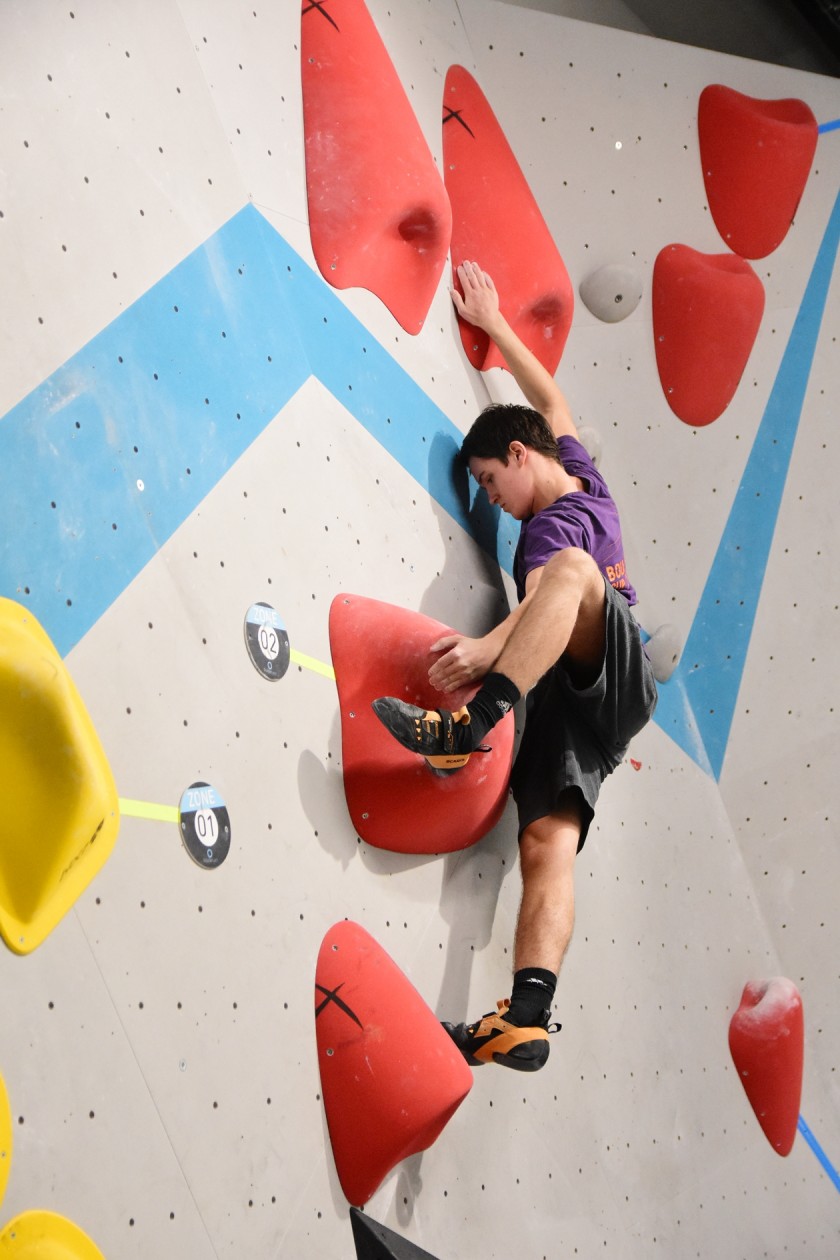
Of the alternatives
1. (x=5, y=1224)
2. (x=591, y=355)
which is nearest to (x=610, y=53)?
(x=591, y=355)

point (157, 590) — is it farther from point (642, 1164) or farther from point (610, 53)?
point (610, 53)

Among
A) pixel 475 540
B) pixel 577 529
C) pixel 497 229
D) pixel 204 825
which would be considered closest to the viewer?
pixel 204 825

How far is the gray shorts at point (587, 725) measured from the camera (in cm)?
217

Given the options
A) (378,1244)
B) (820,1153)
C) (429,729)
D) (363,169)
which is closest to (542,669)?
(429,729)

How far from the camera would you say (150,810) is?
5.12 feet

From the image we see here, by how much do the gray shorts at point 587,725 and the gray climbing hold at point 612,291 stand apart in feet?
2.89

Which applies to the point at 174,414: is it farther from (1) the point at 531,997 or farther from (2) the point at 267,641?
(1) the point at 531,997

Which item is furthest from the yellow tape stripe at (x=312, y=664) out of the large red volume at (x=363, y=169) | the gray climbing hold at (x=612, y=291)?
the gray climbing hold at (x=612, y=291)

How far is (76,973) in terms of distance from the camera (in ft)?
4.63

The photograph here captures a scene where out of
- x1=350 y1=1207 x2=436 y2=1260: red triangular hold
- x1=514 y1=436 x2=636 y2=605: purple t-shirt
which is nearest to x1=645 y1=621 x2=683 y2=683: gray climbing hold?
x1=514 y1=436 x2=636 y2=605: purple t-shirt

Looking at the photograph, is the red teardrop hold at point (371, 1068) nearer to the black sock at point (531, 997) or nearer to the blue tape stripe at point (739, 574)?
the black sock at point (531, 997)

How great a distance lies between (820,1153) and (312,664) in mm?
1699

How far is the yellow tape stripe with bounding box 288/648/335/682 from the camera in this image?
73.7 inches

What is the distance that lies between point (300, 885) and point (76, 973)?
412mm
